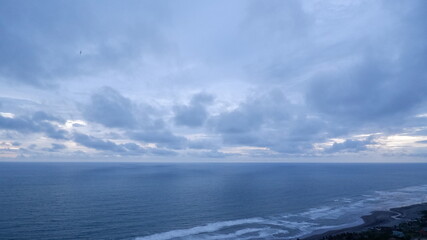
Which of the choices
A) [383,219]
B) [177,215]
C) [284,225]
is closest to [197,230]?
[177,215]

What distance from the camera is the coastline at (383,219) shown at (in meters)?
54.9

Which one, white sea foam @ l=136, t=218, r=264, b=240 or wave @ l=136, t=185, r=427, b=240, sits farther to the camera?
wave @ l=136, t=185, r=427, b=240

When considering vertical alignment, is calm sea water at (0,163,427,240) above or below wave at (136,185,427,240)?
above

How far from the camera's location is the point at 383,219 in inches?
2586

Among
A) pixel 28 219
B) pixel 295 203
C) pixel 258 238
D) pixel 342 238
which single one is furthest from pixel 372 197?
pixel 28 219

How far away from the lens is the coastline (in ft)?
180

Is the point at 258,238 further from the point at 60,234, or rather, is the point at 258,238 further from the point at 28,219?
the point at 28,219

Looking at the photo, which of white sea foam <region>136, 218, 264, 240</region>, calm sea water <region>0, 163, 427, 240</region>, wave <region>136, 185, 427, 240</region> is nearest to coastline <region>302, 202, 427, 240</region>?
wave <region>136, 185, 427, 240</region>

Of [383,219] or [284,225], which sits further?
[383,219]

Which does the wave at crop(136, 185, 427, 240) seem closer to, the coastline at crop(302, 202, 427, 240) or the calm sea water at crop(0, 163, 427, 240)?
the calm sea water at crop(0, 163, 427, 240)

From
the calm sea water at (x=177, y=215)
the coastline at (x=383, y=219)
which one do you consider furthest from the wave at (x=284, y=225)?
the coastline at (x=383, y=219)

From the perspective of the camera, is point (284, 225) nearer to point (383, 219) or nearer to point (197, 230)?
point (197, 230)

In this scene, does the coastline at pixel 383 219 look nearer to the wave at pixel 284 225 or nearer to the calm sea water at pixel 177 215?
the wave at pixel 284 225

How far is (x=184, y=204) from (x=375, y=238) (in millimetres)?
53075
